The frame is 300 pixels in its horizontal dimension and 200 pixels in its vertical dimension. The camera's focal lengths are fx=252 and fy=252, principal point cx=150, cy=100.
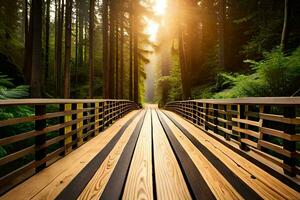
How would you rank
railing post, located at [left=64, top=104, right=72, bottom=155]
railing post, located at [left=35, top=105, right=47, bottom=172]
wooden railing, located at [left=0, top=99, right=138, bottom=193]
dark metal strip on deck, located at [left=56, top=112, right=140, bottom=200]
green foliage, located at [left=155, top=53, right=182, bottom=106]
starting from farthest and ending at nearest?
green foliage, located at [left=155, top=53, right=182, bottom=106] → railing post, located at [left=64, top=104, right=72, bottom=155] → railing post, located at [left=35, top=105, right=47, bottom=172] → wooden railing, located at [left=0, top=99, right=138, bottom=193] → dark metal strip on deck, located at [left=56, top=112, right=140, bottom=200]

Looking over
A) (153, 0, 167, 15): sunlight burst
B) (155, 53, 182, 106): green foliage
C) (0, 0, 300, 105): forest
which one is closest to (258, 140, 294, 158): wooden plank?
(0, 0, 300, 105): forest

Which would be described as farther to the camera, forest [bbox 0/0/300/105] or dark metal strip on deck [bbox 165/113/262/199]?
forest [bbox 0/0/300/105]

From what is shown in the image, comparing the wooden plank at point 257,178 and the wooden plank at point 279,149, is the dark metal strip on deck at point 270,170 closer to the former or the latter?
the wooden plank at point 257,178

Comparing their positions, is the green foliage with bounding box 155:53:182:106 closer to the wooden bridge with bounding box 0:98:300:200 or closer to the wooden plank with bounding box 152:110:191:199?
the wooden bridge with bounding box 0:98:300:200

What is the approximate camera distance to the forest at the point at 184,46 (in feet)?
27.1

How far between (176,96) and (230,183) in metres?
23.9

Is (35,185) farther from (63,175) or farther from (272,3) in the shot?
(272,3)

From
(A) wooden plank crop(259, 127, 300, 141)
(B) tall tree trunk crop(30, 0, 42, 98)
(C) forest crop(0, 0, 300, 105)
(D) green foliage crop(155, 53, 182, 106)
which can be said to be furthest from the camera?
(D) green foliage crop(155, 53, 182, 106)

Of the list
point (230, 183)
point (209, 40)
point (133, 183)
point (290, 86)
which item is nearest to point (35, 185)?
point (133, 183)

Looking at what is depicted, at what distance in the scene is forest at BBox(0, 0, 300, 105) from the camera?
8252 mm

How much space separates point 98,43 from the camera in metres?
40.2

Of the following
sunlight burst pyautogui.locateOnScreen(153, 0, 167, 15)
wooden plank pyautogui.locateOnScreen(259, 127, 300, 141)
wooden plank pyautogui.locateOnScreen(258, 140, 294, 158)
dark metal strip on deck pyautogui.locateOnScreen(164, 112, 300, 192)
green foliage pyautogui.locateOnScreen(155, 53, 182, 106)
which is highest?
sunlight burst pyautogui.locateOnScreen(153, 0, 167, 15)

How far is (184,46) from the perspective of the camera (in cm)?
2091

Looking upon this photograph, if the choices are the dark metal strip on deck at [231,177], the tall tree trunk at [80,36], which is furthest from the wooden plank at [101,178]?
the tall tree trunk at [80,36]
